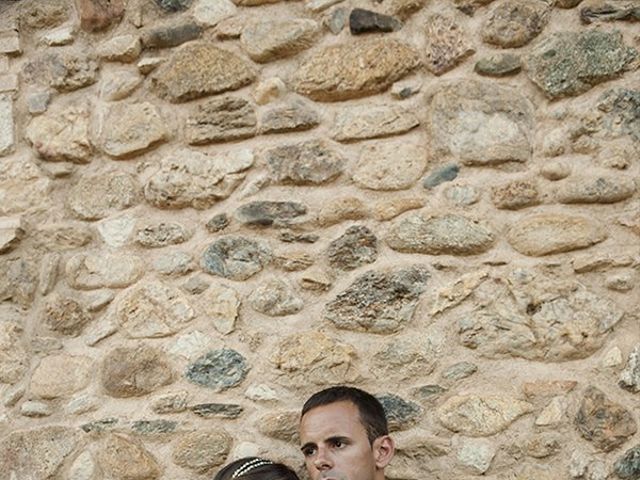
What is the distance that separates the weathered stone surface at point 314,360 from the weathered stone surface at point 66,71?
1.27 meters

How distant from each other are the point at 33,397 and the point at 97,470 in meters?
0.36

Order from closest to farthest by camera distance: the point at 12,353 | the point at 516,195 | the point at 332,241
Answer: the point at 516,195, the point at 332,241, the point at 12,353

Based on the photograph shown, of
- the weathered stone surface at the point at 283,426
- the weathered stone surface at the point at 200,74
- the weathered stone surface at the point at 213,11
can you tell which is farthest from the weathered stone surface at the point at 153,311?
the weathered stone surface at the point at 213,11

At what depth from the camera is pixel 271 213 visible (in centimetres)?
325

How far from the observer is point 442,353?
300 cm

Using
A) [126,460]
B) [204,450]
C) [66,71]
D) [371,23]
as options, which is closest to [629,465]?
[204,450]

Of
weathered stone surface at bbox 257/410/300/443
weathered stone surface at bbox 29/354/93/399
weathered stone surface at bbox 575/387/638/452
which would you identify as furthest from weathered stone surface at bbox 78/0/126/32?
weathered stone surface at bbox 575/387/638/452

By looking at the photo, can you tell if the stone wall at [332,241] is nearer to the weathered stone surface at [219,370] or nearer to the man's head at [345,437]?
the weathered stone surface at [219,370]

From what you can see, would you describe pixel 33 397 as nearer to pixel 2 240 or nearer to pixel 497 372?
pixel 2 240

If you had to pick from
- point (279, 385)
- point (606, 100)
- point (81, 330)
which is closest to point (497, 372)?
point (279, 385)

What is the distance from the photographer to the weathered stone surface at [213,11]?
3.52 metres

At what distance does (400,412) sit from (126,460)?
856 millimetres

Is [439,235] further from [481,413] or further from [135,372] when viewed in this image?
[135,372]

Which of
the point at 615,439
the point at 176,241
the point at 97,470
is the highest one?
the point at 176,241
